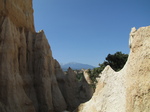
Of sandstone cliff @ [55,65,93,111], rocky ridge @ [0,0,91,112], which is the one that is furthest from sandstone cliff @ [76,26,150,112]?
sandstone cliff @ [55,65,93,111]

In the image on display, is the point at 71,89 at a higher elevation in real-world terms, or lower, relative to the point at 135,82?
higher

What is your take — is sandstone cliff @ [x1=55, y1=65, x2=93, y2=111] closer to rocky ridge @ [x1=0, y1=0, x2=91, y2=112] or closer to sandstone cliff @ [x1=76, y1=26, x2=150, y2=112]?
rocky ridge @ [x1=0, y1=0, x2=91, y2=112]

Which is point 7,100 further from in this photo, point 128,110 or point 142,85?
point 142,85

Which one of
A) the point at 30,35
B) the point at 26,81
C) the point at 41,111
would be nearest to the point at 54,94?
the point at 41,111

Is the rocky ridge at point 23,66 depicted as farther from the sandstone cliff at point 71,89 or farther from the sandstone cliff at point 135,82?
the sandstone cliff at point 135,82

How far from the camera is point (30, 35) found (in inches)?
802

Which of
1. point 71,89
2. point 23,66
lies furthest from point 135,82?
point 71,89

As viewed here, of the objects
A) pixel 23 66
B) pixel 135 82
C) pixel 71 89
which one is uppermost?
pixel 23 66

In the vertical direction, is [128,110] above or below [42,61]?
below

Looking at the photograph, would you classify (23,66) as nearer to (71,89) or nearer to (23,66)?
(23,66)

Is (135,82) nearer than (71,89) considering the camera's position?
Yes

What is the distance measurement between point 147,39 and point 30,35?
55.8 feet

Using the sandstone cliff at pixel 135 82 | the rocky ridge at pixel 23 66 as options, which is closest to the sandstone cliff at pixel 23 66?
the rocky ridge at pixel 23 66

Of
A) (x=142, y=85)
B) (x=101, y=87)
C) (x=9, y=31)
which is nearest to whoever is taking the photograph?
(x=142, y=85)
